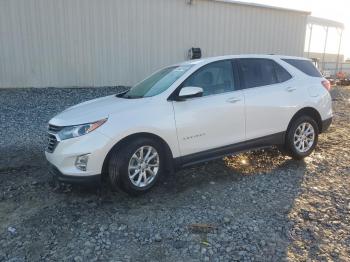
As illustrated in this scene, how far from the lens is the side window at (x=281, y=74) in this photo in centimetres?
Result: 532

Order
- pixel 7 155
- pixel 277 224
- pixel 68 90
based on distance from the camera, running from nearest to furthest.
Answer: pixel 277 224 < pixel 7 155 < pixel 68 90

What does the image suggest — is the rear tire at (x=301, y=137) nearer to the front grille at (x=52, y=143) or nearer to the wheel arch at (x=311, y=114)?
the wheel arch at (x=311, y=114)

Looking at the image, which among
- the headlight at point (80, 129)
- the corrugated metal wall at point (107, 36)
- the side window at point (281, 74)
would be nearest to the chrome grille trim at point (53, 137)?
the headlight at point (80, 129)

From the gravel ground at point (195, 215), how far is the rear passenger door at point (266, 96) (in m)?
0.69

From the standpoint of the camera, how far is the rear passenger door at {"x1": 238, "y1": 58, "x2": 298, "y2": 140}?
496 cm

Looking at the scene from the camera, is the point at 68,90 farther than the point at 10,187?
Yes

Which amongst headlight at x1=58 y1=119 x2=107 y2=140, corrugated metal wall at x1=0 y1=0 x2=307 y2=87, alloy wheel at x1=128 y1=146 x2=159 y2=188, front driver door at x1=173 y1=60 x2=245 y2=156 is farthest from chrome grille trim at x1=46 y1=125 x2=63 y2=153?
corrugated metal wall at x1=0 y1=0 x2=307 y2=87

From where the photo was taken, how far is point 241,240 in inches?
129

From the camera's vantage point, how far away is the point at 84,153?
12.7 ft

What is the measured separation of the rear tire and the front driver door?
98cm

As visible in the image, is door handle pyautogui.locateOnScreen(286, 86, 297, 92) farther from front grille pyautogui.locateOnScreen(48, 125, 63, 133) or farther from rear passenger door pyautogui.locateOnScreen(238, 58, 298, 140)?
front grille pyautogui.locateOnScreen(48, 125, 63, 133)

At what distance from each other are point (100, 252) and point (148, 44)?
34.4 feet

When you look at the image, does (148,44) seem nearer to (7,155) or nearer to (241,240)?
(7,155)

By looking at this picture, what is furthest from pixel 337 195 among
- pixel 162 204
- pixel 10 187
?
pixel 10 187
